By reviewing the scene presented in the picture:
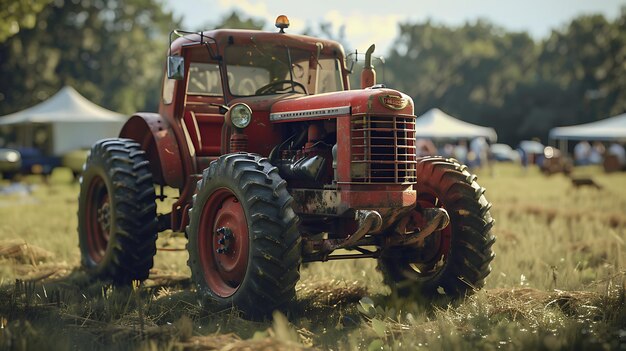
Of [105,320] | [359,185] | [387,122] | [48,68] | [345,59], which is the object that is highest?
[48,68]

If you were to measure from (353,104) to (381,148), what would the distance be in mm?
405

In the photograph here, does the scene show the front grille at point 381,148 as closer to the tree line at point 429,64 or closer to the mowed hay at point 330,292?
the mowed hay at point 330,292

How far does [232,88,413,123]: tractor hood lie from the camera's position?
559cm

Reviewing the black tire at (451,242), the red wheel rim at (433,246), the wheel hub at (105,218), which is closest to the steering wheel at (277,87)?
the black tire at (451,242)

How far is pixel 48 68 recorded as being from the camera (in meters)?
40.9

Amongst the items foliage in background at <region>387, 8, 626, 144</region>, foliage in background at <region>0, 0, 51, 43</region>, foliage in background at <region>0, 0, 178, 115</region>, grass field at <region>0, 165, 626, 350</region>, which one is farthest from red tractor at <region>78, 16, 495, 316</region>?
→ foliage in background at <region>387, 8, 626, 144</region>

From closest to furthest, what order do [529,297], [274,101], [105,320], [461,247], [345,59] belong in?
[105,320] → [529,297] → [461,247] → [274,101] → [345,59]

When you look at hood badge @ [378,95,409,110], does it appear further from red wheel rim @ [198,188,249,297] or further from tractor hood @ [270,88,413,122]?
red wheel rim @ [198,188,249,297]

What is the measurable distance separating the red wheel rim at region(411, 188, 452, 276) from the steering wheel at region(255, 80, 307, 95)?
1.54m

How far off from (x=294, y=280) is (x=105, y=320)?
1355 millimetres

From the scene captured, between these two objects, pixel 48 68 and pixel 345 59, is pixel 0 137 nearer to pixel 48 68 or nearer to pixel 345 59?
pixel 48 68

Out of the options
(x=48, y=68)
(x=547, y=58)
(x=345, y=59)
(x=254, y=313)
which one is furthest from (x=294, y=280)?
(x=547, y=58)

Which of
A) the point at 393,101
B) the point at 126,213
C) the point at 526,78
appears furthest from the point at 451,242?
the point at 526,78

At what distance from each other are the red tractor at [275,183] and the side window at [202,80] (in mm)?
11
